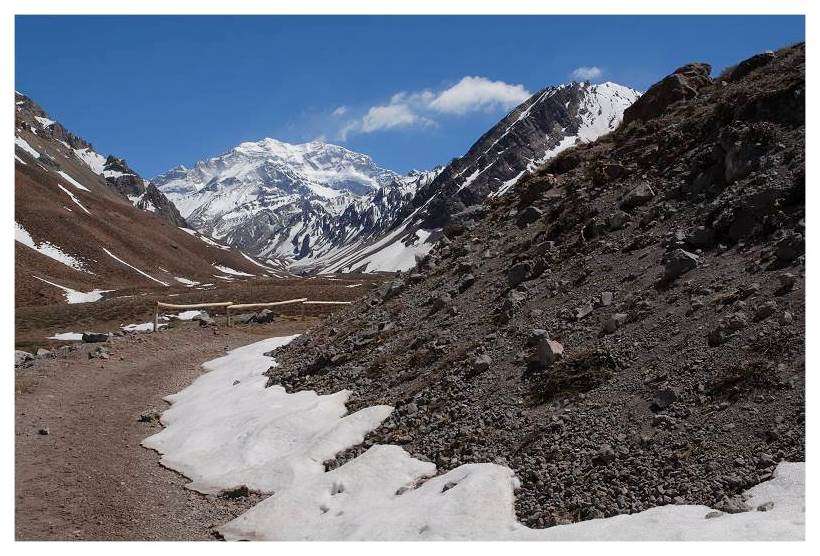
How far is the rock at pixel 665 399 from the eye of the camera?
12.0 m

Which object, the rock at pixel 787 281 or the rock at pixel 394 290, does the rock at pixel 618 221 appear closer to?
the rock at pixel 787 281

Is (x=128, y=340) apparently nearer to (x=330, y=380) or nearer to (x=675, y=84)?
(x=330, y=380)

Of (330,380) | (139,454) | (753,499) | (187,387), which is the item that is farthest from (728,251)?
(187,387)

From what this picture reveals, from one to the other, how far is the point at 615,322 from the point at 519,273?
5.52 m

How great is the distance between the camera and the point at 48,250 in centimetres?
12294

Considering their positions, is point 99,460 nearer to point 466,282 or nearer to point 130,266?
point 466,282

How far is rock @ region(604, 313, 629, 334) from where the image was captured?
1517cm

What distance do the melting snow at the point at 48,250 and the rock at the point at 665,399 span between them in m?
129

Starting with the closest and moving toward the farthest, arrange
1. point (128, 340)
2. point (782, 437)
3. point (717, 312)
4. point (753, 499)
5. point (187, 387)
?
point (753, 499), point (782, 437), point (717, 312), point (187, 387), point (128, 340)

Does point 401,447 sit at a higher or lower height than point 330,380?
lower

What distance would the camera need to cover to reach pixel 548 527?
10.3 m

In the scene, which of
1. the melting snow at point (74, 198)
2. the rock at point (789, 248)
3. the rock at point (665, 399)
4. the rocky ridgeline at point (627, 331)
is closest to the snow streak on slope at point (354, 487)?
the rocky ridgeline at point (627, 331)

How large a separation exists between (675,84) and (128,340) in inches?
1327

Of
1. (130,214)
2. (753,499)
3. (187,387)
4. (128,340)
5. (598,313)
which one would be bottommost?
(753,499)
